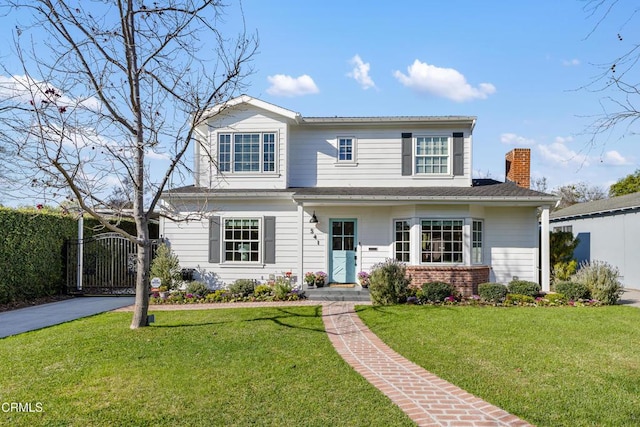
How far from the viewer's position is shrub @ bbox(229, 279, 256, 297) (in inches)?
460

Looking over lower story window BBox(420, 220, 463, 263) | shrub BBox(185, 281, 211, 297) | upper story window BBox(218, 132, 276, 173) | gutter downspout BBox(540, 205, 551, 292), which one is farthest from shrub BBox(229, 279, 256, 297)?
gutter downspout BBox(540, 205, 551, 292)

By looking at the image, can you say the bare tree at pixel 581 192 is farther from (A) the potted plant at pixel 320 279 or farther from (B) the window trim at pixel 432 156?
(A) the potted plant at pixel 320 279

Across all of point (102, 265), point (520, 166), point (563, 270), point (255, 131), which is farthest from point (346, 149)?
point (102, 265)

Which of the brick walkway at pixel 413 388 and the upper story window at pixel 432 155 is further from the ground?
the upper story window at pixel 432 155

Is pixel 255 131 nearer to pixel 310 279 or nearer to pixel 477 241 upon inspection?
pixel 310 279

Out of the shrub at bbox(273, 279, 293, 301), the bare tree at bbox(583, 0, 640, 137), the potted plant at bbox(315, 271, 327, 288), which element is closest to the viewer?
the bare tree at bbox(583, 0, 640, 137)

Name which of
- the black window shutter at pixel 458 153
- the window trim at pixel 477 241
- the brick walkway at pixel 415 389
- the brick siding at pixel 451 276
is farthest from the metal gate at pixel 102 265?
the black window shutter at pixel 458 153

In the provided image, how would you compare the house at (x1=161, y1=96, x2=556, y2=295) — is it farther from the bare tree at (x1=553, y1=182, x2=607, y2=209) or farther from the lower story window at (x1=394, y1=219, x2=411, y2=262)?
the bare tree at (x1=553, y1=182, x2=607, y2=209)

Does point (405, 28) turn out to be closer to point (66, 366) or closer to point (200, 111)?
point (200, 111)

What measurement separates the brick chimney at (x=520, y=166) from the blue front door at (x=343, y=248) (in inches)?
253

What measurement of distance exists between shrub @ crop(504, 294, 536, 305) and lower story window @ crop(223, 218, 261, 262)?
7.62 meters

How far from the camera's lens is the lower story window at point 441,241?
11.9 metres

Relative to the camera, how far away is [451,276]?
11625 millimetres

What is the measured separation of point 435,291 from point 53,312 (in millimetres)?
9967
